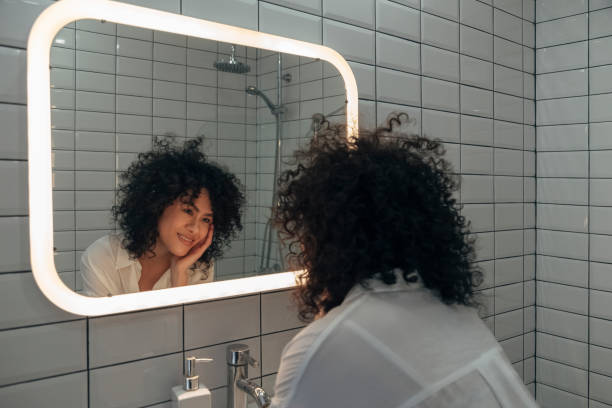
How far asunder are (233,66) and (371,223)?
0.61 m

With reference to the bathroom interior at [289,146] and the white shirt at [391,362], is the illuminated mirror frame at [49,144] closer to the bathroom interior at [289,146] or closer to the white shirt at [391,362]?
the bathroom interior at [289,146]

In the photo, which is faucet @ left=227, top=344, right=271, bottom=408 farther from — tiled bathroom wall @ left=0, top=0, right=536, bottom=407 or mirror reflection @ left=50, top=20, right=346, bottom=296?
mirror reflection @ left=50, top=20, right=346, bottom=296

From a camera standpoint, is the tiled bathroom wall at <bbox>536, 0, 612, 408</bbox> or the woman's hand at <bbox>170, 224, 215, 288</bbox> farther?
the tiled bathroom wall at <bbox>536, 0, 612, 408</bbox>

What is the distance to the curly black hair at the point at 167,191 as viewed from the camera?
1.05 meters

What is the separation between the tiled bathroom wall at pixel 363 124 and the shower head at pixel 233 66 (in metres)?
0.10

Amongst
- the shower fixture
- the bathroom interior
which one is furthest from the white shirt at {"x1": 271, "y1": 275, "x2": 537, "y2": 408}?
the shower fixture

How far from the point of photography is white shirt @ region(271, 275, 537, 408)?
719 mm

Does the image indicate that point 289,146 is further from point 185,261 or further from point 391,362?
point 391,362

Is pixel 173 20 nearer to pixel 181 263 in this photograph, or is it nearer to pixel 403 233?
pixel 181 263

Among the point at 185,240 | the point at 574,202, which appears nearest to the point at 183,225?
the point at 185,240

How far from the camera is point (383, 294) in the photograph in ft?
2.54

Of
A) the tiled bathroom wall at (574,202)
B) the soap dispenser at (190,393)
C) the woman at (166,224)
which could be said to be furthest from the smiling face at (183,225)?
the tiled bathroom wall at (574,202)

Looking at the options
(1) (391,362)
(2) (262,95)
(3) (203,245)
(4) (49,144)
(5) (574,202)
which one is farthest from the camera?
(5) (574,202)

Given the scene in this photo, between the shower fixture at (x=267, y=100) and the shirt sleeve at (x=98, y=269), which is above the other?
the shower fixture at (x=267, y=100)
